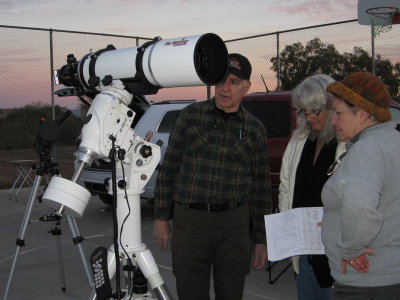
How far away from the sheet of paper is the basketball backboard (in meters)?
8.10

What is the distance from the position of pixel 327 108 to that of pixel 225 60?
0.75 meters

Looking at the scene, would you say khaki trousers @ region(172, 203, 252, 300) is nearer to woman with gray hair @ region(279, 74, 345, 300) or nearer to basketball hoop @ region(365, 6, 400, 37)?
woman with gray hair @ region(279, 74, 345, 300)

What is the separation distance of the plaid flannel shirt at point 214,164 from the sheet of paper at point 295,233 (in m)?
0.27

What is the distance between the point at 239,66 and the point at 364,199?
4.82 ft

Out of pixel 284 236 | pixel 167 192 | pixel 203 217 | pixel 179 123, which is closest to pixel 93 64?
pixel 179 123

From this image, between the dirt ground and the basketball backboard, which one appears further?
the dirt ground

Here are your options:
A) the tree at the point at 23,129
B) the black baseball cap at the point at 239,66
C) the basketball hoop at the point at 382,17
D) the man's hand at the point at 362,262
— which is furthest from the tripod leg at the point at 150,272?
the tree at the point at 23,129

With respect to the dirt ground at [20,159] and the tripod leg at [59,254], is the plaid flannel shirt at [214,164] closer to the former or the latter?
the tripod leg at [59,254]

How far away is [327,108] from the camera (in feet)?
10.7

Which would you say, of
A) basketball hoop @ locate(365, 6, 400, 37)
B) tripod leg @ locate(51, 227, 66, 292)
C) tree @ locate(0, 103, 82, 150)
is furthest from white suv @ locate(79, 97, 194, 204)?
tree @ locate(0, 103, 82, 150)

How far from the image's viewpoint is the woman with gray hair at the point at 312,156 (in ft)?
10.5

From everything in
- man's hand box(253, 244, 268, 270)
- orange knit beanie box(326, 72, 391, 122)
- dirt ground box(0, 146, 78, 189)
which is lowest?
dirt ground box(0, 146, 78, 189)

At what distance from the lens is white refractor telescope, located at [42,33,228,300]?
2.64m

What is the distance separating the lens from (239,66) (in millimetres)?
3260
